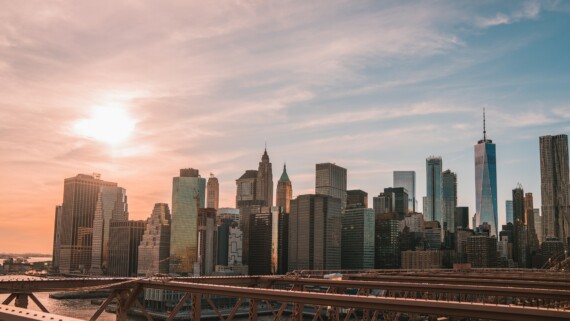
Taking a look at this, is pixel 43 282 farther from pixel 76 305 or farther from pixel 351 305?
pixel 76 305

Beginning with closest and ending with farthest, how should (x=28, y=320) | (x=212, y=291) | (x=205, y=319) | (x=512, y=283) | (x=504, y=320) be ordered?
(x=28, y=320), (x=504, y=320), (x=212, y=291), (x=512, y=283), (x=205, y=319)

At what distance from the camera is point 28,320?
7727mm

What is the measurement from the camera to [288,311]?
198875mm

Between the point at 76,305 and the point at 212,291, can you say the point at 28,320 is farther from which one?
the point at 76,305

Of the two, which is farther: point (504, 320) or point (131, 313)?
point (131, 313)

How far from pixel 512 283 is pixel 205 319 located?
153 meters

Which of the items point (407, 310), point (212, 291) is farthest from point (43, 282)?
point (407, 310)

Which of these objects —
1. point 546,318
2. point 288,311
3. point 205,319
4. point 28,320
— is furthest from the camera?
point 288,311

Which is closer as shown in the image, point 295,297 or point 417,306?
point 417,306

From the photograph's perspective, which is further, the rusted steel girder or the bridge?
the bridge

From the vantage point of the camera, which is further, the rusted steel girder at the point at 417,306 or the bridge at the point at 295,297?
the bridge at the point at 295,297

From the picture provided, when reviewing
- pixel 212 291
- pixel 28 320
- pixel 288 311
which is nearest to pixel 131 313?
pixel 288 311

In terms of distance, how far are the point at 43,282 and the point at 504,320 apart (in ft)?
68.0

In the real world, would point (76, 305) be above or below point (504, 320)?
below
